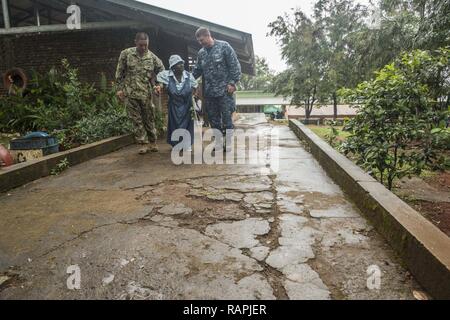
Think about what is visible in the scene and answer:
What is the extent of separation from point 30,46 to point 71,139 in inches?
189

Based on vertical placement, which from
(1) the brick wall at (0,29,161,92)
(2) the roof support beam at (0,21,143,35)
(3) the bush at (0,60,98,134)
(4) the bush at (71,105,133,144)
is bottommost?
(4) the bush at (71,105,133,144)

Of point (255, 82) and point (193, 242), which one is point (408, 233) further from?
point (255, 82)

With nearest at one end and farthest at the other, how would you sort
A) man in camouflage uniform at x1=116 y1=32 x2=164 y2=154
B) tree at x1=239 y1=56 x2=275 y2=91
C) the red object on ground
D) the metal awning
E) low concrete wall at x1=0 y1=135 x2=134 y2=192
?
low concrete wall at x1=0 y1=135 x2=134 y2=192, the red object on ground, man in camouflage uniform at x1=116 y1=32 x2=164 y2=154, the metal awning, tree at x1=239 y1=56 x2=275 y2=91

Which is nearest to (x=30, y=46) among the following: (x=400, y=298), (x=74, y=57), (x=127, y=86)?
(x=74, y=57)

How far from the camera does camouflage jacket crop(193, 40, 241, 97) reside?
4656 mm

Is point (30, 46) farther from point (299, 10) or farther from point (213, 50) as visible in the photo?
point (299, 10)

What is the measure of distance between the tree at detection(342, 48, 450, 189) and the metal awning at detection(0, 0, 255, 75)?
A: 4167mm

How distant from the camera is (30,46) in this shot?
8.47m

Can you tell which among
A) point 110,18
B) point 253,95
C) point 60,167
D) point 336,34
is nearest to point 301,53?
point 336,34

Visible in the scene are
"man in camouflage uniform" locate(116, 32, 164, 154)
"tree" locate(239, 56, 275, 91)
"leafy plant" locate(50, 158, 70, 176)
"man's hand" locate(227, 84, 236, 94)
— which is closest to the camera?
"leafy plant" locate(50, 158, 70, 176)

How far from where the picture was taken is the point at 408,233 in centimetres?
168

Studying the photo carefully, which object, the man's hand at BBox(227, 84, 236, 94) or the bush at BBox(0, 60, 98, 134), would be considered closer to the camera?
the man's hand at BBox(227, 84, 236, 94)

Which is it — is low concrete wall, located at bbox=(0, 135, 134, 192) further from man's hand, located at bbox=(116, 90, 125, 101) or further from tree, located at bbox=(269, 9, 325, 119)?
tree, located at bbox=(269, 9, 325, 119)

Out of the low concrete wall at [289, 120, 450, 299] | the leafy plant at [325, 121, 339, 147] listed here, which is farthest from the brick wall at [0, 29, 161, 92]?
the low concrete wall at [289, 120, 450, 299]
